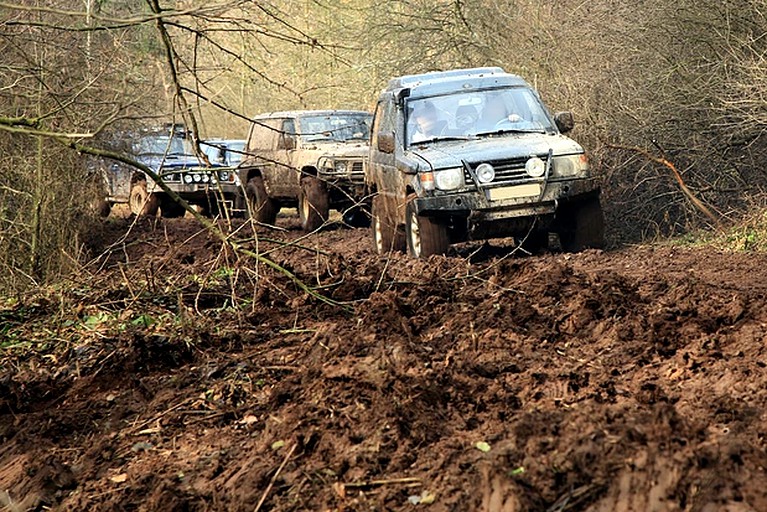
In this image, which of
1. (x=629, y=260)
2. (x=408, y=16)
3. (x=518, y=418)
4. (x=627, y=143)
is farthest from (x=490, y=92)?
(x=408, y=16)

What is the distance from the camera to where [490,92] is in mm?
14422

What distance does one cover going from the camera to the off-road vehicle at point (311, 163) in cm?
1980

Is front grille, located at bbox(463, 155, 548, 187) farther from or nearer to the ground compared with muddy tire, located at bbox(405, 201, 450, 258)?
farther from the ground

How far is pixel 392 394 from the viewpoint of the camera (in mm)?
6320

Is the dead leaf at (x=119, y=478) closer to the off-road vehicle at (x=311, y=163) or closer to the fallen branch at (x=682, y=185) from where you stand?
the fallen branch at (x=682, y=185)

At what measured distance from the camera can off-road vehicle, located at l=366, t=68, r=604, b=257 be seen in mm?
13148

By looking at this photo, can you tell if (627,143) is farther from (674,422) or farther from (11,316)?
(674,422)

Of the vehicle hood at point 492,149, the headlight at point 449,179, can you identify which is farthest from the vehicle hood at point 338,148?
the headlight at point 449,179

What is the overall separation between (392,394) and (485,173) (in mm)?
7038

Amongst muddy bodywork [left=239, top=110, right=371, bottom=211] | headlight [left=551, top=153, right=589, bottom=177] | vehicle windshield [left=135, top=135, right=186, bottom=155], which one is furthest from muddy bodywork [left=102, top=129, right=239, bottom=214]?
headlight [left=551, top=153, right=589, bottom=177]

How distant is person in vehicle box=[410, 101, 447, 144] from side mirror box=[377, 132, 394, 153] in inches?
10.8

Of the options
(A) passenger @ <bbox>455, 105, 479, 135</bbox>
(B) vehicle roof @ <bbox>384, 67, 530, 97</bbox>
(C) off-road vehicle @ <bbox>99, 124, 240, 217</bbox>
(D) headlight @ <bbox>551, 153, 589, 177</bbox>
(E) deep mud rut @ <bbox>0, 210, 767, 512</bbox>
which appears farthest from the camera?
(C) off-road vehicle @ <bbox>99, 124, 240, 217</bbox>

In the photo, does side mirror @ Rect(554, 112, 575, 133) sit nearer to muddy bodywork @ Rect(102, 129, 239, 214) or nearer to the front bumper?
the front bumper

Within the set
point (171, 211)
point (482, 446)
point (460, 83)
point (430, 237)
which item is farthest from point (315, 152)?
point (482, 446)
